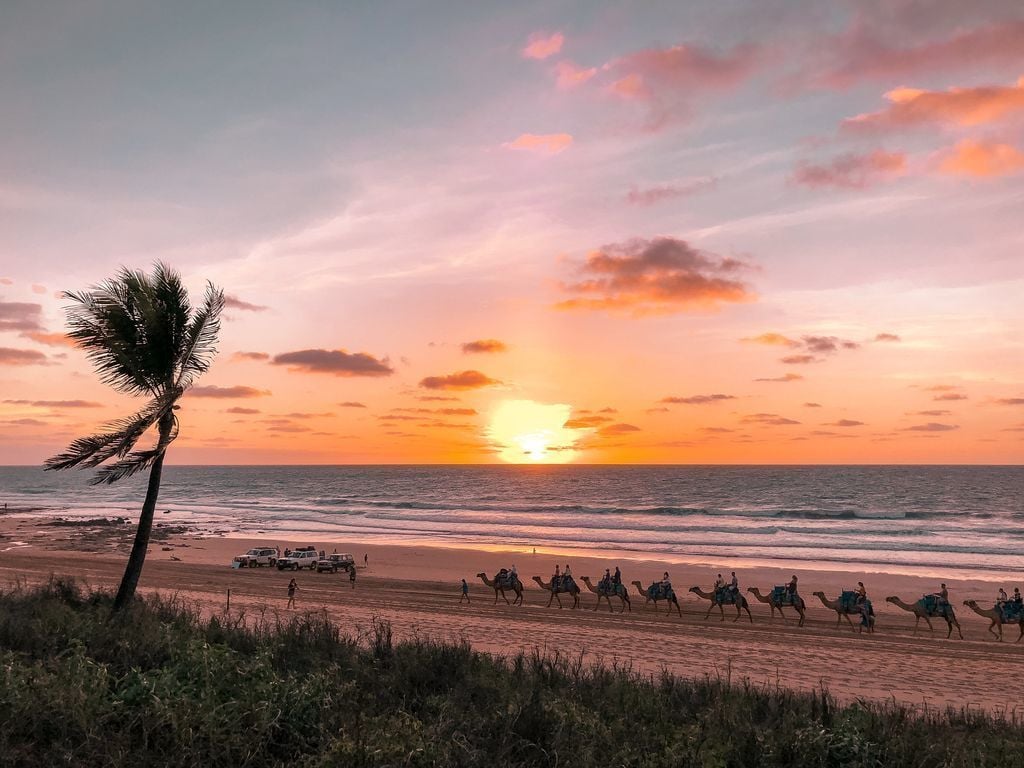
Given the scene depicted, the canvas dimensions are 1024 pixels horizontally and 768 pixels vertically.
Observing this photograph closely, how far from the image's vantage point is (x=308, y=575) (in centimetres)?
3772

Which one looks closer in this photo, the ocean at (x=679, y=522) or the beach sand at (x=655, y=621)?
the beach sand at (x=655, y=621)

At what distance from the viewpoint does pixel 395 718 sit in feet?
24.6

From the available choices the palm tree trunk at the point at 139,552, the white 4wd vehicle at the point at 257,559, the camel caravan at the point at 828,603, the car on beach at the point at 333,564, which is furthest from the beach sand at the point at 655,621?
the palm tree trunk at the point at 139,552

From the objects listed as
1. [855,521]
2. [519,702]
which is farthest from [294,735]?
[855,521]

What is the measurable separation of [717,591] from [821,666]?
297 inches

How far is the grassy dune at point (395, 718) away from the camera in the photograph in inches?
263

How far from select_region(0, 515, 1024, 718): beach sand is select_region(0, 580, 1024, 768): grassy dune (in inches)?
86.9

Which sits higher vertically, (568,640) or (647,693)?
(647,693)

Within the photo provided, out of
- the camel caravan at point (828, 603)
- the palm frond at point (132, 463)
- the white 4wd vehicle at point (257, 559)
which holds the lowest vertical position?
the white 4wd vehicle at point (257, 559)

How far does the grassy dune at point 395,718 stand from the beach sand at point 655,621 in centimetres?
221

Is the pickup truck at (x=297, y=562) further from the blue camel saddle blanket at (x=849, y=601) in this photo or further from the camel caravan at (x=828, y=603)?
the blue camel saddle blanket at (x=849, y=601)

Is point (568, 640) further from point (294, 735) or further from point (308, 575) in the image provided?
point (308, 575)

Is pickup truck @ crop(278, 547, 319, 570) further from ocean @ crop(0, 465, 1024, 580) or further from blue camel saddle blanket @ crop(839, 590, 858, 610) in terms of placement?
blue camel saddle blanket @ crop(839, 590, 858, 610)

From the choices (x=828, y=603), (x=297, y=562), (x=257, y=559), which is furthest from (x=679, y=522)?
(x=828, y=603)
